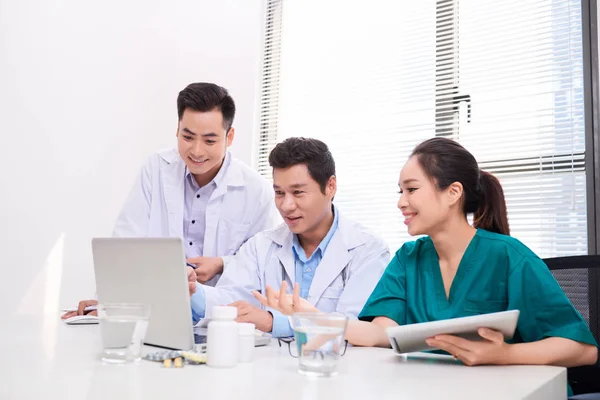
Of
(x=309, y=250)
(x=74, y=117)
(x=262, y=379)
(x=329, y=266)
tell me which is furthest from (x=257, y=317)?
(x=74, y=117)

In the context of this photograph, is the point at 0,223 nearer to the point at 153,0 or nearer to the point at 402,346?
the point at 153,0

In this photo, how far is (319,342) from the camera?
949mm

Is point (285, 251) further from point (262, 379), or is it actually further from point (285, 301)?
point (262, 379)

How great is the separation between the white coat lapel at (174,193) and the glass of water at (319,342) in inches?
52.5

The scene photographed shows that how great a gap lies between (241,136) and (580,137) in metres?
1.92

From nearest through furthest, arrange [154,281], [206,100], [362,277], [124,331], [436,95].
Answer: [124,331], [154,281], [362,277], [206,100], [436,95]

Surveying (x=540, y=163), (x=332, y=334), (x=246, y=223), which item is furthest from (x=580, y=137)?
(x=332, y=334)

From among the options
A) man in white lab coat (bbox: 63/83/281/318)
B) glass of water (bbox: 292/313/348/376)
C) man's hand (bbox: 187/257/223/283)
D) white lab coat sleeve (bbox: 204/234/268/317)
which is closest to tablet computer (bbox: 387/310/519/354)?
glass of water (bbox: 292/313/348/376)

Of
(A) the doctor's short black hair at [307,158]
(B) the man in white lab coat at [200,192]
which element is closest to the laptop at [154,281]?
(A) the doctor's short black hair at [307,158]

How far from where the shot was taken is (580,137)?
255 centimetres

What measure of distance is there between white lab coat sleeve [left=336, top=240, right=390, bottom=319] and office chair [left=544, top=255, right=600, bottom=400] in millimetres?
477

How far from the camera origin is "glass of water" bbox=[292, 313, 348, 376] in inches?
36.5

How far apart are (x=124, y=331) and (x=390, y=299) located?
27.9 inches

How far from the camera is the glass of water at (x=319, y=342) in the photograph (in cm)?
93
